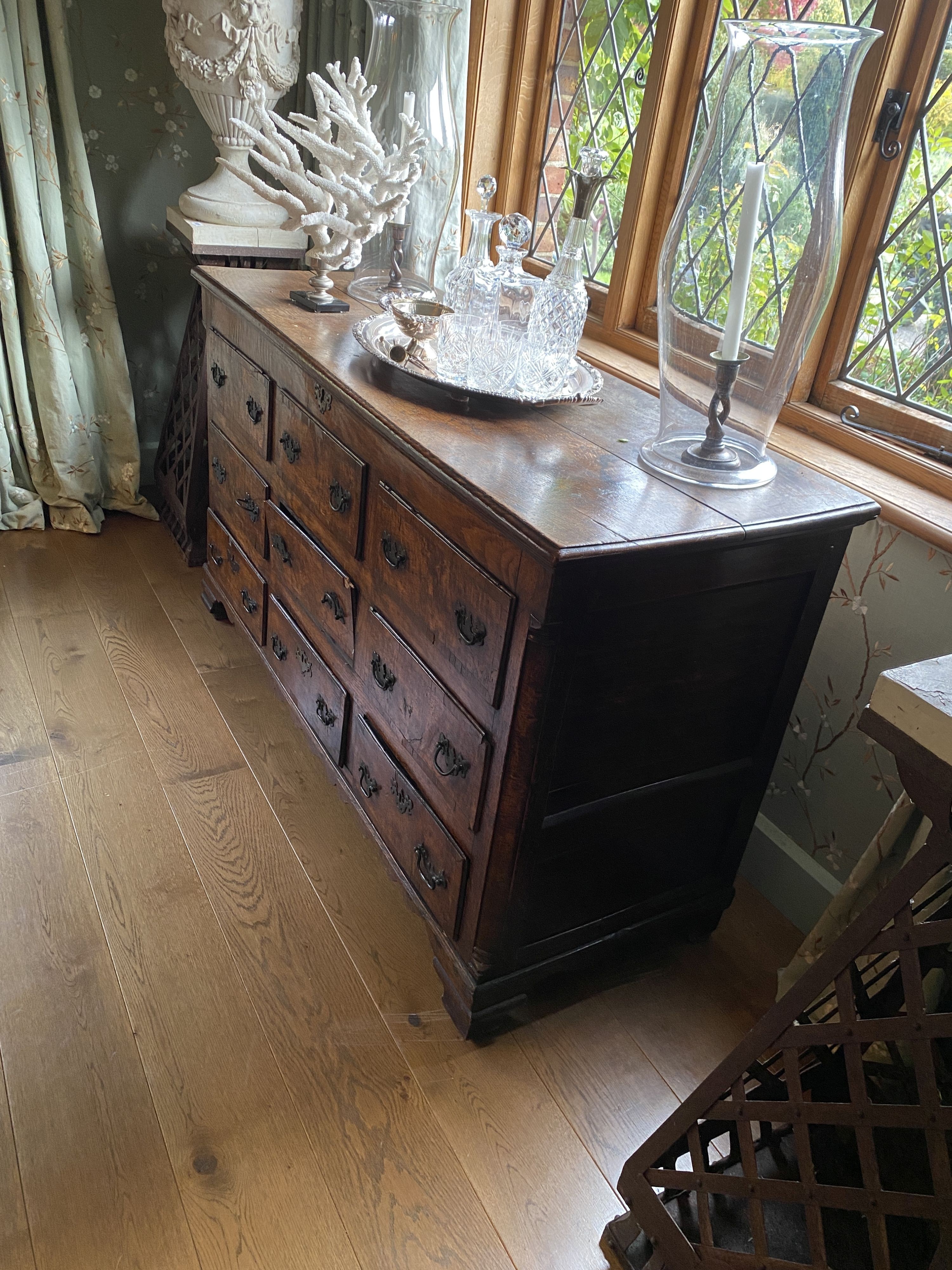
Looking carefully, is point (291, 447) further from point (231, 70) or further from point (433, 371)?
point (231, 70)

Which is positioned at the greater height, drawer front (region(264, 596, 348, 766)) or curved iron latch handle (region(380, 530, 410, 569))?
curved iron latch handle (region(380, 530, 410, 569))

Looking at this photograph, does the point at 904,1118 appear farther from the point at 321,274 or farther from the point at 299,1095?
the point at 321,274

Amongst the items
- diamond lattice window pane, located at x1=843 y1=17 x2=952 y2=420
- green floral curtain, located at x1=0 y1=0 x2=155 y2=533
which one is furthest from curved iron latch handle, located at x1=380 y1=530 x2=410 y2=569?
green floral curtain, located at x1=0 y1=0 x2=155 y2=533

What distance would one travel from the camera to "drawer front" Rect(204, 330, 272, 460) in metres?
1.83

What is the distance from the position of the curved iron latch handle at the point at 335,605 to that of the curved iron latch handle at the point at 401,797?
0.30 meters

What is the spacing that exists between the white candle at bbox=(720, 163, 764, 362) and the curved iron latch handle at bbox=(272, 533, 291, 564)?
38.1 inches

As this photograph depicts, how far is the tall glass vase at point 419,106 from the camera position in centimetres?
181

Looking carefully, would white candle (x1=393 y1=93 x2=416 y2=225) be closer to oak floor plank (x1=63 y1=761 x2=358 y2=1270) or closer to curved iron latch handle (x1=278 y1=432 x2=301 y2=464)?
curved iron latch handle (x1=278 y1=432 x2=301 y2=464)

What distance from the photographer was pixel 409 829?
1498 mm

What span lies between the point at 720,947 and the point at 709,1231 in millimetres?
681

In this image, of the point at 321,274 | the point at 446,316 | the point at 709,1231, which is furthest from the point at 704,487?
the point at 321,274

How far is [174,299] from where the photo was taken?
291cm

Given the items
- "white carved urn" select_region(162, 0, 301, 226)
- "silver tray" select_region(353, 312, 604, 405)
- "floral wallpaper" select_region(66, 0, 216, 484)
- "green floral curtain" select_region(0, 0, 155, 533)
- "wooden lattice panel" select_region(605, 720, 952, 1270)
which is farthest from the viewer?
"floral wallpaper" select_region(66, 0, 216, 484)

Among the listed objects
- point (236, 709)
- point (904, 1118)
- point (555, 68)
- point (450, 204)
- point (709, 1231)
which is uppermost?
point (555, 68)
